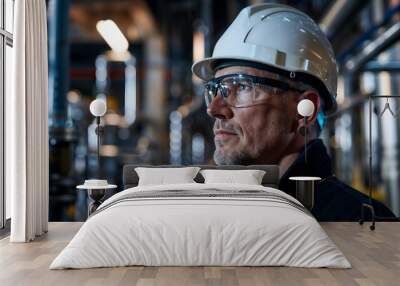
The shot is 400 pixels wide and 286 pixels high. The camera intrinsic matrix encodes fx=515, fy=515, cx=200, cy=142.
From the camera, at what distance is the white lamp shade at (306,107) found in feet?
15.5

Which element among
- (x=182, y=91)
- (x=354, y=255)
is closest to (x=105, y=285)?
(x=354, y=255)

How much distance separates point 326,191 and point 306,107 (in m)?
0.92

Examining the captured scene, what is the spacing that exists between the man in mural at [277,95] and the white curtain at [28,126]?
164 centimetres

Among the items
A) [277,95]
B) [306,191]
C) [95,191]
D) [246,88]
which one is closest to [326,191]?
[306,191]

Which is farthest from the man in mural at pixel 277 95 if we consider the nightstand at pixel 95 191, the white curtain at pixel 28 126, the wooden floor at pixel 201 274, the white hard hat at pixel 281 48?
the white curtain at pixel 28 126

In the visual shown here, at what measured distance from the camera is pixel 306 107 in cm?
473

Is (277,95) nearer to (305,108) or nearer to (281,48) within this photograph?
(305,108)

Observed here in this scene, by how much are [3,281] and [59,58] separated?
11.0 ft

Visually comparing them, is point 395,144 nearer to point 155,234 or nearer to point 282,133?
point 282,133

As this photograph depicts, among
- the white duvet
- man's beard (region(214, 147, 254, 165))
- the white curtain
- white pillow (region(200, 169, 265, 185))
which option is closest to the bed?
the white duvet

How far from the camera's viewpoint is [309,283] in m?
2.83

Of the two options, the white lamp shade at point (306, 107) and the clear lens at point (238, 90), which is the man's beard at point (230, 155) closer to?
the clear lens at point (238, 90)

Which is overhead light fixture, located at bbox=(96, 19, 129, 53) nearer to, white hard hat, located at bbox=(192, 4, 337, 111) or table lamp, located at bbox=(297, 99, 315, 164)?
white hard hat, located at bbox=(192, 4, 337, 111)

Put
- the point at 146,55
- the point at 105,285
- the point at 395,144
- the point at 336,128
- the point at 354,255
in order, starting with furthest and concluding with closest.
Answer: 1. the point at 146,55
2. the point at 395,144
3. the point at 336,128
4. the point at 354,255
5. the point at 105,285
